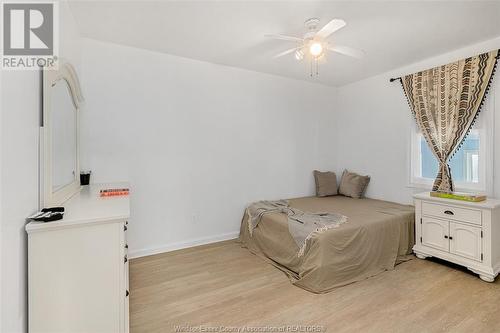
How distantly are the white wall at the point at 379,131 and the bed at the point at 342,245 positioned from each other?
1.80 ft

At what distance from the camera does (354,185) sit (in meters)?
4.12

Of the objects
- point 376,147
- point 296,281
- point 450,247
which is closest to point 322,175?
point 376,147

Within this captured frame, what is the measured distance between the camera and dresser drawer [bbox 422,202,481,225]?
8.36ft

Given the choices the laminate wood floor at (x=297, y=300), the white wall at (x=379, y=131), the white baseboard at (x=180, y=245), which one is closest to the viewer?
the laminate wood floor at (x=297, y=300)

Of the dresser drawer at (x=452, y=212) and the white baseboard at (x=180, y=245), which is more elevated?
the dresser drawer at (x=452, y=212)

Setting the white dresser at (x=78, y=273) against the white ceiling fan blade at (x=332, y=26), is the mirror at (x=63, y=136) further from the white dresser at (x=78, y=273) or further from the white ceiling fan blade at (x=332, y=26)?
the white ceiling fan blade at (x=332, y=26)

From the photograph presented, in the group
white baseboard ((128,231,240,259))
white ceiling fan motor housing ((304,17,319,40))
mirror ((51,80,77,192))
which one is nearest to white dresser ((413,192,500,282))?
white ceiling fan motor housing ((304,17,319,40))

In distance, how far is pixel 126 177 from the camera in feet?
9.71

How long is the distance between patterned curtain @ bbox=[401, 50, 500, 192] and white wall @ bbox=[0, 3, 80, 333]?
157 inches

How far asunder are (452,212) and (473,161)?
31.3 inches

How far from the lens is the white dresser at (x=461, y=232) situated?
8.04ft

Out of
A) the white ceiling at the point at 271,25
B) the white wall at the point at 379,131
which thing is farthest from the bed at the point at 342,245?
the white ceiling at the point at 271,25

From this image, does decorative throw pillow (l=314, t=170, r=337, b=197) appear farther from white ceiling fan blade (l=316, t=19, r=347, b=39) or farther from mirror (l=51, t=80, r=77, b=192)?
mirror (l=51, t=80, r=77, b=192)

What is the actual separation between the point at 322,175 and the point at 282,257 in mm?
1993
